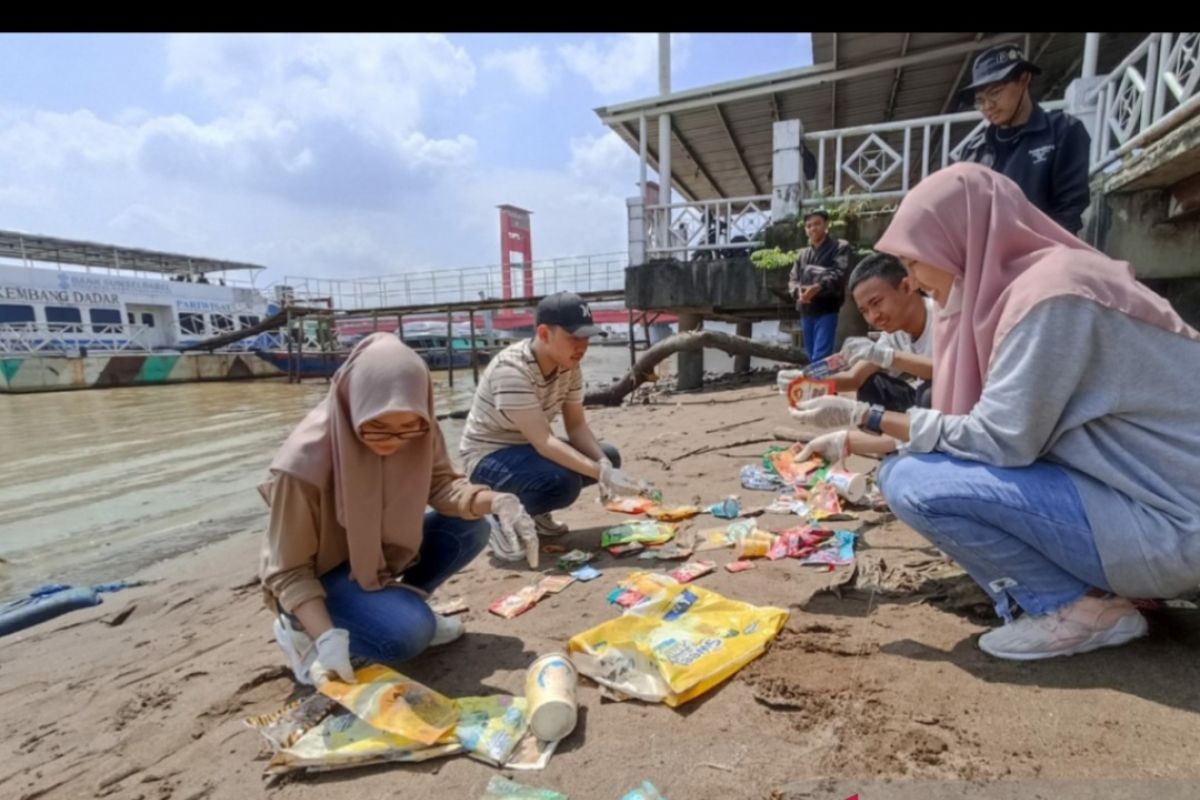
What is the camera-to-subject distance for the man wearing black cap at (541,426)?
2.86 meters

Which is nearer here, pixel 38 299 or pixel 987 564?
pixel 987 564

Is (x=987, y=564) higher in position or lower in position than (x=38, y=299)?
lower

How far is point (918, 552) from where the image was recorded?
8.11 feet

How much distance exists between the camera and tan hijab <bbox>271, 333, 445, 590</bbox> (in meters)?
1.80

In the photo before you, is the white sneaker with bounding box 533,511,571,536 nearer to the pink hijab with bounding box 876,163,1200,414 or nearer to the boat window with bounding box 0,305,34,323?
the pink hijab with bounding box 876,163,1200,414

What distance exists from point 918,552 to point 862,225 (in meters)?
4.92

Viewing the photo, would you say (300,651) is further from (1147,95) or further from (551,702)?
(1147,95)

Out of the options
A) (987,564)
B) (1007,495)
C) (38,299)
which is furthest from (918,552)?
(38,299)

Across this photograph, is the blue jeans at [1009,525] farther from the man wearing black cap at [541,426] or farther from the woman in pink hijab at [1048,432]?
the man wearing black cap at [541,426]

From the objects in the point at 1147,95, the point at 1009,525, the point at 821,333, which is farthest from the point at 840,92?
the point at 1009,525

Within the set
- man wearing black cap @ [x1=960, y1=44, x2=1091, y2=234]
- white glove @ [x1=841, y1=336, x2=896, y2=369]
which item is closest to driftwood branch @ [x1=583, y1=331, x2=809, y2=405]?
man wearing black cap @ [x1=960, y1=44, x2=1091, y2=234]

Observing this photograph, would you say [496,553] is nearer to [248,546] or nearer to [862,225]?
[248,546]

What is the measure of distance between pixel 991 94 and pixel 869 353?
1536 millimetres
